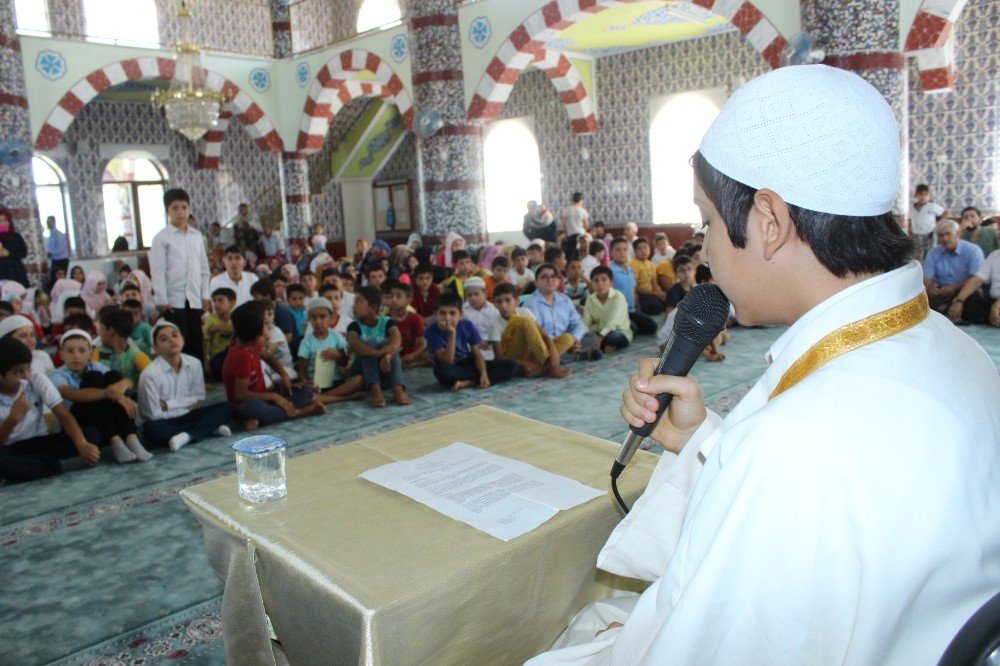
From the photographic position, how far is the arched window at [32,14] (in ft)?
36.1

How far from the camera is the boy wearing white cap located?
2.42 ft

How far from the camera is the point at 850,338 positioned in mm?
841

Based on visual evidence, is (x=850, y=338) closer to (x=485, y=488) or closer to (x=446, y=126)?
(x=485, y=488)

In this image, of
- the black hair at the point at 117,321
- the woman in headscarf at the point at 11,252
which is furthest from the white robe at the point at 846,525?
the woman in headscarf at the point at 11,252

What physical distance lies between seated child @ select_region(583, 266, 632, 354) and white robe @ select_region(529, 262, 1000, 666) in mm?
4928

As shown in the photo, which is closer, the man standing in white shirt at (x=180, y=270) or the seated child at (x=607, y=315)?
the man standing in white shirt at (x=180, y=270)

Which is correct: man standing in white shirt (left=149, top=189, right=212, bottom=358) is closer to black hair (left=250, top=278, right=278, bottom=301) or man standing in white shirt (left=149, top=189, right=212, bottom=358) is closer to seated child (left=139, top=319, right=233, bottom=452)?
black hair (left=250, top=278, right=278, bottom=301)

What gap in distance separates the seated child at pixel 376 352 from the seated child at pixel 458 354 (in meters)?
0.29

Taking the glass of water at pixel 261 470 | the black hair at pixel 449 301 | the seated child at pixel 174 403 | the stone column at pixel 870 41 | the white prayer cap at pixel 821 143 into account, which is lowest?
the seated child at pixel 174 403

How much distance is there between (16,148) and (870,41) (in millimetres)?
8258

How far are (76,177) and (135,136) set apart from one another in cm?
125

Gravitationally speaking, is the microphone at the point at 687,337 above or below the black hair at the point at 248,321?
above

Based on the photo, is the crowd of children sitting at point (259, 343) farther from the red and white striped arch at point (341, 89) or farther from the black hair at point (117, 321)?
the red and white striped arch at point (341, 89)

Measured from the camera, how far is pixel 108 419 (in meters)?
3.82
